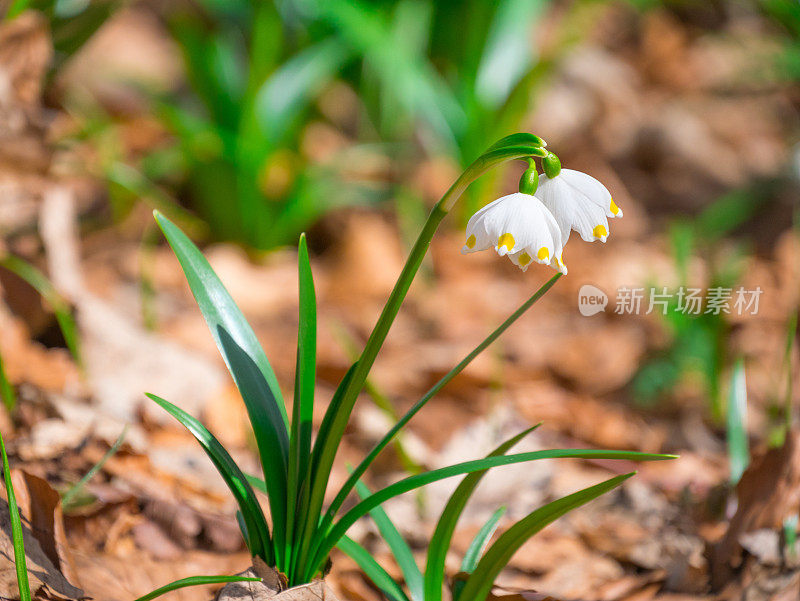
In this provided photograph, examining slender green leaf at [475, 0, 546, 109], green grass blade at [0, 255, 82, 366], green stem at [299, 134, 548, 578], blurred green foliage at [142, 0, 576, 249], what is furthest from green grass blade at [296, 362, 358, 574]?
slender green leaf at [475, 0, 546, 109]

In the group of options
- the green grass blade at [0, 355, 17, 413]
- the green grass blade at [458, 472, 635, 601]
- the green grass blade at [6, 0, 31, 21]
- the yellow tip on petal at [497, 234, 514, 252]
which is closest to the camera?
the yellow tip on petal at [497, 234, 514, 252]

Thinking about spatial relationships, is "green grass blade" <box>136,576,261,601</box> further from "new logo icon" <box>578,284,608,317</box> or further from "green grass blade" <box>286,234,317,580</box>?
"new logo icon" <box>578,284,608,317</box>

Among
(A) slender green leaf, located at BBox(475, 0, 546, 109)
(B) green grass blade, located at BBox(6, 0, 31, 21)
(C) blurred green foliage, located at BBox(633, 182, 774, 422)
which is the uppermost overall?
(A) slender green leaf, located at BBox(475, 0, 546, 109)

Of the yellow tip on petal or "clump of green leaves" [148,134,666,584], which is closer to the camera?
the yellow tip on petal

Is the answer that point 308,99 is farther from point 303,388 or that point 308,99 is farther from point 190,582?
point 190,582

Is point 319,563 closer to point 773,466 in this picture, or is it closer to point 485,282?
point 773,466

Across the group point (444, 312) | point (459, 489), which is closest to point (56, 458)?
point (459, 489)

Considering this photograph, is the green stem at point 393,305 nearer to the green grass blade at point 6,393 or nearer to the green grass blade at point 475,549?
the green grass blade at point 475,549
